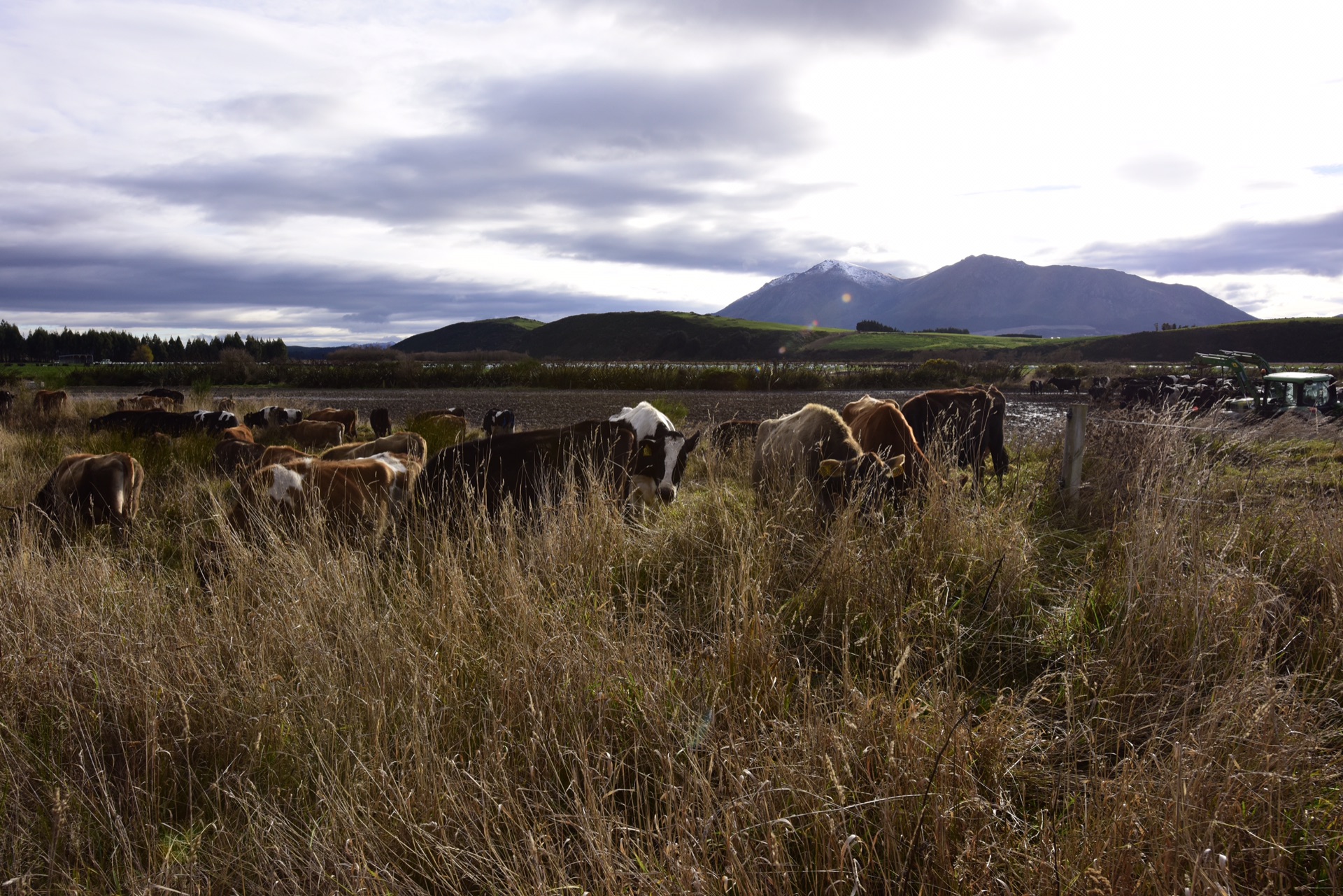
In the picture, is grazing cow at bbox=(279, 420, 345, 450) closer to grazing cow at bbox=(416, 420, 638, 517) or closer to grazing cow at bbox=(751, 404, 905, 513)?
grazing cow at bbox=(416, 420, 638, 517)

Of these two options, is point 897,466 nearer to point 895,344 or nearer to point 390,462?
point 390,462

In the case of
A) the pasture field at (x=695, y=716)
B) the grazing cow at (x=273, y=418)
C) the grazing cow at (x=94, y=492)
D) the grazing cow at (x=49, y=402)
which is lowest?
the pasture field at (x=695, y=716)

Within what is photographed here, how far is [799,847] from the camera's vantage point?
2438 millimetres

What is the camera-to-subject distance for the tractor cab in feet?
62.4

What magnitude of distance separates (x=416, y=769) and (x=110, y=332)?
478 ft

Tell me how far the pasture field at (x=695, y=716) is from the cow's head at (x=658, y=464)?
3.14 meters

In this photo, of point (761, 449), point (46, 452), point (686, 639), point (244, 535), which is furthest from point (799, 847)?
point (46, 452)

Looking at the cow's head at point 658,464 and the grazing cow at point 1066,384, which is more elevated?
the grazing cow at point 1066,384

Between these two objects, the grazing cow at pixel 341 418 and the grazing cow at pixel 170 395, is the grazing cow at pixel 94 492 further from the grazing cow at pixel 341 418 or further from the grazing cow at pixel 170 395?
the grazing cow at pixel 170 395

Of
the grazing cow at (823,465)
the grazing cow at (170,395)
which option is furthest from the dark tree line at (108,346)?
the grazing cow at (823,465)

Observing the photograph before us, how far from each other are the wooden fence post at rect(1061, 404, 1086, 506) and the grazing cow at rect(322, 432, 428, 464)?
8.45m

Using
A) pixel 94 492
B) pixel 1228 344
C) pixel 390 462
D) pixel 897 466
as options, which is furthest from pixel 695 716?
pixel 1228 344

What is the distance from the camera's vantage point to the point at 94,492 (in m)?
8.09

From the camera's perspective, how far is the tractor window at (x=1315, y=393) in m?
19.2
